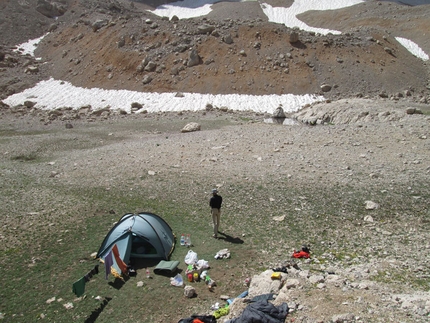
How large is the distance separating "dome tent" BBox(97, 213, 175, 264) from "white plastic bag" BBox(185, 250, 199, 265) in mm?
690

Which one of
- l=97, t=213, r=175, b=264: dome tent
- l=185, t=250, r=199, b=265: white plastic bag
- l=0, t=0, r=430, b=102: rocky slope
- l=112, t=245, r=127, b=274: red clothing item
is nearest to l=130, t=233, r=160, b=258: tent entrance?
l=97, t=213, r=175, b=264: dome tent

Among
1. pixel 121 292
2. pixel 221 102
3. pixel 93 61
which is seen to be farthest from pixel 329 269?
pixel 93 61

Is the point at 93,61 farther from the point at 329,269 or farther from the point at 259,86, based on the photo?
the point at 329,269

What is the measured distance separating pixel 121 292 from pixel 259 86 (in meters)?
37.6

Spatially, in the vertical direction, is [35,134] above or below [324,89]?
below

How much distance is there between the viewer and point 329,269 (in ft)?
35.5

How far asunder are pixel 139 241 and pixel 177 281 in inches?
87.6

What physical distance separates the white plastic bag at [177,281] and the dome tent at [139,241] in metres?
1.11

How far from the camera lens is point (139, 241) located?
40.5 feet

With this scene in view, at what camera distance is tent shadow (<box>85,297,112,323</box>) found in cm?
964

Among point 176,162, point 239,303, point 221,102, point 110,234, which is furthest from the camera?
point 221,102

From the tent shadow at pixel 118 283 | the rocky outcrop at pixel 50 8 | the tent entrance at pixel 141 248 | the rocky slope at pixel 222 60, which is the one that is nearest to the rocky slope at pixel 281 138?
the rocky slope at pixel 222 60

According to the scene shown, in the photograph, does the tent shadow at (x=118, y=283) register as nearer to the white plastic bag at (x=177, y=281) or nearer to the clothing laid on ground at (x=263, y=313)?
the white plastic bag at (x=177, y=281)

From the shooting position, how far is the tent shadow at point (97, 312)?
9.64 metres
